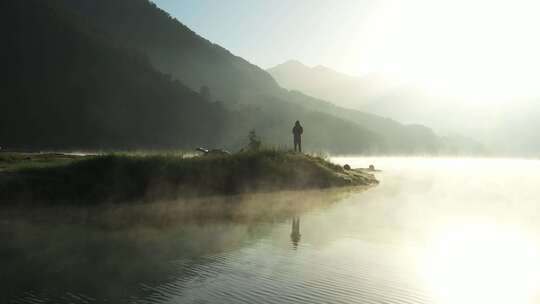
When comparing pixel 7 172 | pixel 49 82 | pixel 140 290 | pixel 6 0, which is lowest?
pixel 140 290

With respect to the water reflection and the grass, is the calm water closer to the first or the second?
the water reflection

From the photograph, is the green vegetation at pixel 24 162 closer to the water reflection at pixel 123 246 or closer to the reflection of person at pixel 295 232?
the water reflection at pixel 123 246

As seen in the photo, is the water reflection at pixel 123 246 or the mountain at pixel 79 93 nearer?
the water reflection at pixel 123 246

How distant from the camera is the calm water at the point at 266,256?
14.2 m

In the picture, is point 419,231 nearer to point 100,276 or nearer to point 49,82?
point 100,276

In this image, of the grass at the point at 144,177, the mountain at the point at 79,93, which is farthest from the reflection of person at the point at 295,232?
the mountain at the point at 79,93

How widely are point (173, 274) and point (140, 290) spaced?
6.00 feet

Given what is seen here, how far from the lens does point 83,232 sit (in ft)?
77.0

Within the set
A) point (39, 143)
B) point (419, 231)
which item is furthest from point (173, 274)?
point (39, 143)

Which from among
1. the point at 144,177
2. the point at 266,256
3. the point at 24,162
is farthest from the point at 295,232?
the point at 24,162

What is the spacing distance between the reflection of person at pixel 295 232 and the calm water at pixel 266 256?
0.18 feet

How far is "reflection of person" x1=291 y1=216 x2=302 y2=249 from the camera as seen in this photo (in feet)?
71.5

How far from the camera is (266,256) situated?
1883 cm

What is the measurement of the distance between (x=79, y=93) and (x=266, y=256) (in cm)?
14530
